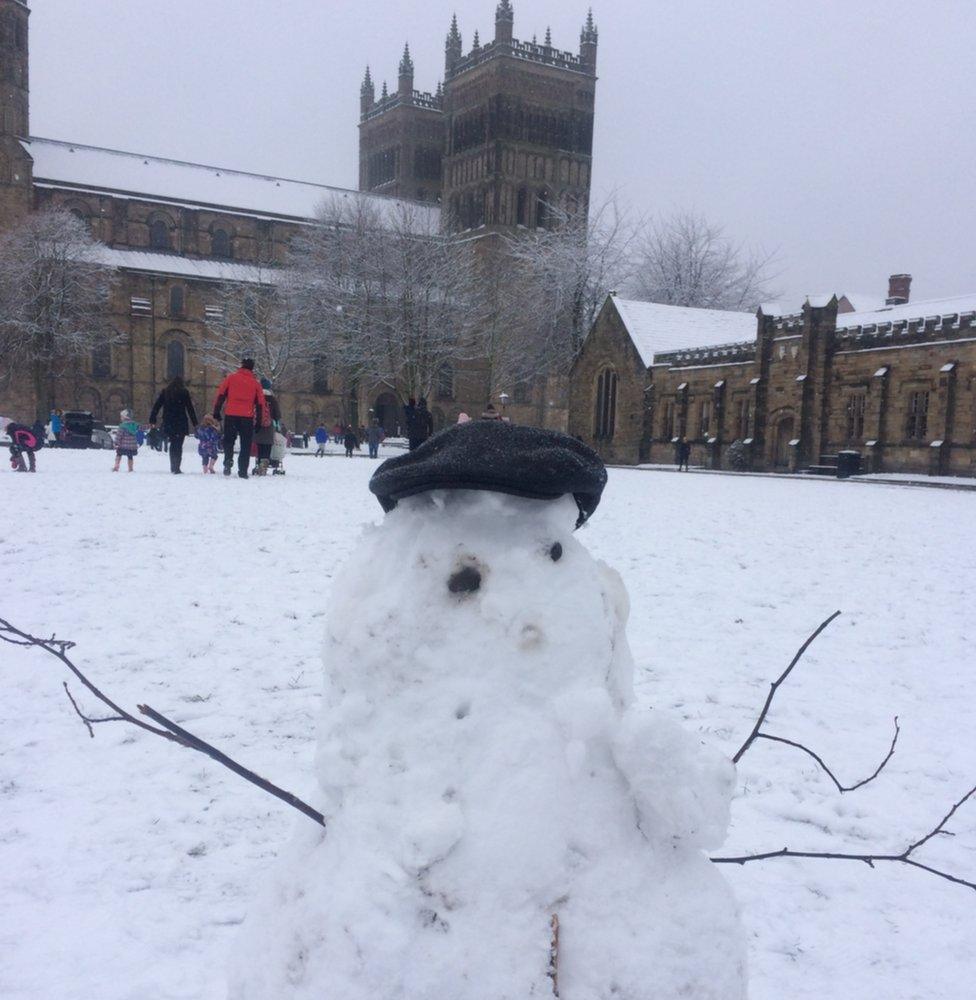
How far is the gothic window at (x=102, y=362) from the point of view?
182 ft

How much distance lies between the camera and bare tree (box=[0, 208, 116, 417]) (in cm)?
4509

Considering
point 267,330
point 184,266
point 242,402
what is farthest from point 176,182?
point 242,402

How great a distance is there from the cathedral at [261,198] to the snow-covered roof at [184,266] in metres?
0.15

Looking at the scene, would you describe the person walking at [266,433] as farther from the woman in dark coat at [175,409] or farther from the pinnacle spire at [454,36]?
the pinnacle spire at [454,36]

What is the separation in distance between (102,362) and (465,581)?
61.4 m

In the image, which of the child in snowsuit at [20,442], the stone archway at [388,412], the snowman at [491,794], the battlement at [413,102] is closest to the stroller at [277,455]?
the child in snowsuit at [20,442]

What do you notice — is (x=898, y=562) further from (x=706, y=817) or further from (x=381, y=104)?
(x=381, y=104)

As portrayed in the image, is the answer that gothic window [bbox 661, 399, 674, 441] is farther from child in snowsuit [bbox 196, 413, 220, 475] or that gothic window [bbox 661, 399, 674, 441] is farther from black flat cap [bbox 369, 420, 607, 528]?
black flat cap [bbox 369, 420, 607, 528]

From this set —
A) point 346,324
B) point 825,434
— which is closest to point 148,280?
point 346,324

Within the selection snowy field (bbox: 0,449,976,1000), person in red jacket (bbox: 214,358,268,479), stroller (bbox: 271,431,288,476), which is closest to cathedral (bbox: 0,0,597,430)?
stroller (bbox: 271,431,288,476)

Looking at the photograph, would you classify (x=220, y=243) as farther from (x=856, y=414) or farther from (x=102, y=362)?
(x=856, y=414)

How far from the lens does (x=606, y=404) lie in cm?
4284

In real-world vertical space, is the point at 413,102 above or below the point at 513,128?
above

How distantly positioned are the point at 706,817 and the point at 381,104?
9403cm
